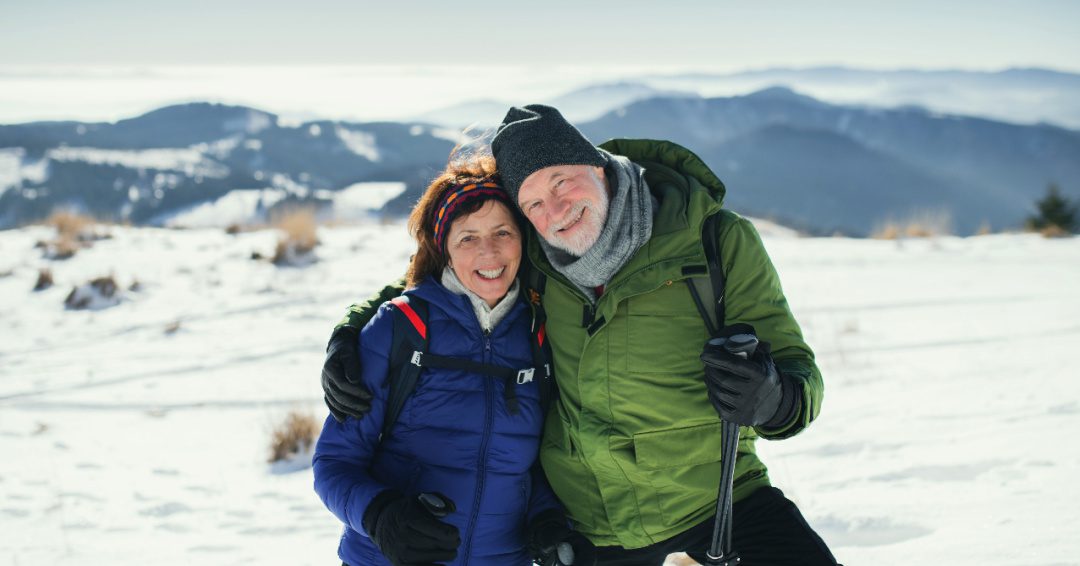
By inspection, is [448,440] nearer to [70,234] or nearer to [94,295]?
[94,295]

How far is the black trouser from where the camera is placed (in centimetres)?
177

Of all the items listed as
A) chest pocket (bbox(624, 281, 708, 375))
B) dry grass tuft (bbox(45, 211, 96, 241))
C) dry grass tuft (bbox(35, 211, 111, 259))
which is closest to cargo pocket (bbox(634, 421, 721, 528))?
chest pocket (bbox(624, 281, 708, 375))

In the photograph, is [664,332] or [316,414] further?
[316,414]

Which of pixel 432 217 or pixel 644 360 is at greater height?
pixel 432 217

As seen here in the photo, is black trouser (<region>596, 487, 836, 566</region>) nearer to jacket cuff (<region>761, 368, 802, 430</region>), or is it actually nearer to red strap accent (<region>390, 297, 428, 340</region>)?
jacket cuff (<region>761, 368, 802, 430</region>)

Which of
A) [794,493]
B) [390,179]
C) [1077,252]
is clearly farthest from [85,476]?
[390,179]

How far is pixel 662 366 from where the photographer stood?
6.00ft

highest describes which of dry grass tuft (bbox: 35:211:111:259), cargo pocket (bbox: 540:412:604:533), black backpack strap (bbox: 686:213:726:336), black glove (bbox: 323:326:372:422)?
black backpack strap (bbox: 686:213:726:336)

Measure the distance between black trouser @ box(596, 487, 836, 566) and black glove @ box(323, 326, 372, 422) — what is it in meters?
0.88

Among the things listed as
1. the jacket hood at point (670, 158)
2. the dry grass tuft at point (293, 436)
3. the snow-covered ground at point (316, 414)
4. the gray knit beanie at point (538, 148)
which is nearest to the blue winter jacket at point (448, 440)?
the gray knit beanie at point (538, 148)

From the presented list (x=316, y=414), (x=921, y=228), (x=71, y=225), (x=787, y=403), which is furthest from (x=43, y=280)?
(x=921, y=228)

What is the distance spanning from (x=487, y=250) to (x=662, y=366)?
0.62 m

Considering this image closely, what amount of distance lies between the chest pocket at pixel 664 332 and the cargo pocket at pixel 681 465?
19 cm

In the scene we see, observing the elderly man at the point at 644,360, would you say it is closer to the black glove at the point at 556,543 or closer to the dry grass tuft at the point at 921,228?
the black glove at the point at 556,543
